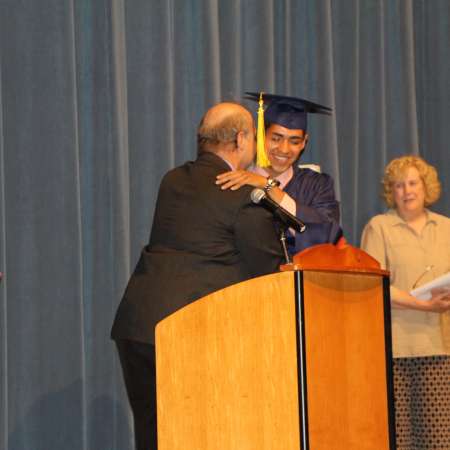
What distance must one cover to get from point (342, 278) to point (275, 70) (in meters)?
2.83

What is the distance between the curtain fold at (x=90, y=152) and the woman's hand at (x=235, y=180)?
58.3 inches

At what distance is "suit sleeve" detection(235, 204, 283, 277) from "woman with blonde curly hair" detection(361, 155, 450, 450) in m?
1.56

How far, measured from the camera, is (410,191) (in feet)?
14.8

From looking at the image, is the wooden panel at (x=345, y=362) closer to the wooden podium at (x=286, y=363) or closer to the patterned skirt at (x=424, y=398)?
the wooden podium at (x=286, y=363)

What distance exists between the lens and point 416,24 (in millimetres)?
5715

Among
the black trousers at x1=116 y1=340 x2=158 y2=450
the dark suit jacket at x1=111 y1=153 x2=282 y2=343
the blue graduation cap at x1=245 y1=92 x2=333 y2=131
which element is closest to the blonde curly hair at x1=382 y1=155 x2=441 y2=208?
the blue graduation cap at x1=245 y1=92 x2=333 y2=131

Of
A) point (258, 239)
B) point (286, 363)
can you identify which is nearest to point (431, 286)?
point (258, 239)

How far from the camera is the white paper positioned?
12.5 feet

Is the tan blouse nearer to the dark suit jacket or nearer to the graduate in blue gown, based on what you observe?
the graduate in blue gown

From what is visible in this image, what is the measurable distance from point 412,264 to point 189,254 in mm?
1772

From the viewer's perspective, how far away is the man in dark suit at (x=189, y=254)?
2.95m

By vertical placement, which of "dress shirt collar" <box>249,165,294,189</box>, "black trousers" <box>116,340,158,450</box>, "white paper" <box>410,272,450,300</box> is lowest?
"black trousers" <box>116,340,158,450</box>

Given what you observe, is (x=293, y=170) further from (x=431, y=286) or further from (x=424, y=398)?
(x=424, y=398)

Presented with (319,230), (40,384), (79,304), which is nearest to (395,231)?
(319,230)
